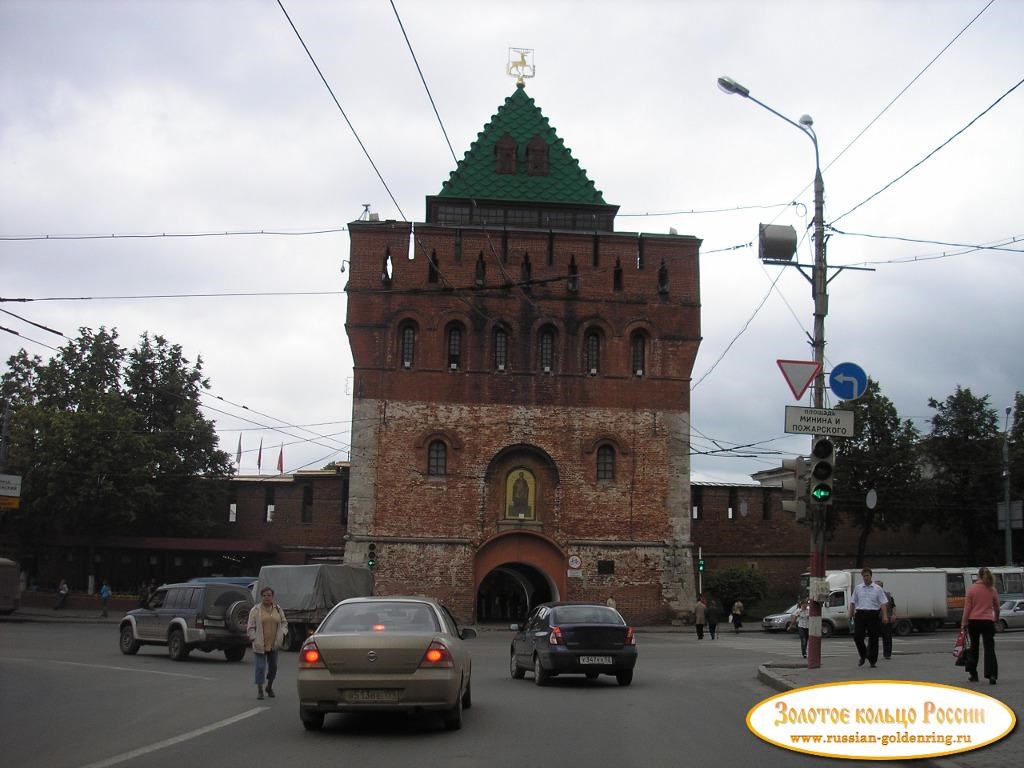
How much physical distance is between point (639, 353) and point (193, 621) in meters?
25.6

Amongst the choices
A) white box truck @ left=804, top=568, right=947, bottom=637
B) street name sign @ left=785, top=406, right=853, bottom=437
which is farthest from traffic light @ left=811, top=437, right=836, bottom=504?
white box truck @ left=804, top=568, right=947, bottom=637

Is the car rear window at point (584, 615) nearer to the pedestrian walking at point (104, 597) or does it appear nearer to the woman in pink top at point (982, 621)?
the woman in pink top at point (982, 621)

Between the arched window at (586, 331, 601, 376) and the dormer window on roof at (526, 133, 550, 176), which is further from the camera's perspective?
the dormer window on roof at (526, 133, 550, 176)

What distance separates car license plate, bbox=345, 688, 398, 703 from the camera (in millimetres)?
10828

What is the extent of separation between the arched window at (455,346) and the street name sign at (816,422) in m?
28.1

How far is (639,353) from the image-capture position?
45.4m

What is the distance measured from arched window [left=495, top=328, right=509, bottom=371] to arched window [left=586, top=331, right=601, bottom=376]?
333cm

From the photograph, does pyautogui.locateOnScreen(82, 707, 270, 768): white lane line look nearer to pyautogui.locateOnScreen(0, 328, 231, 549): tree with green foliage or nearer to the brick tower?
the brick tower

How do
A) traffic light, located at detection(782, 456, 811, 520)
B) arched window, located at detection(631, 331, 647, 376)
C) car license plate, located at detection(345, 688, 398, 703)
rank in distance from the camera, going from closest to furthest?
car license plate, located at detection(345, 688, 398, 703), traffic light, located at detection(782, 456, 811, 520), arched window, located at detection(631, 331, 647, 376)

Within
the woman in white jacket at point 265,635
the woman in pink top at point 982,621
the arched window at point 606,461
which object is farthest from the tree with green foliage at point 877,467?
the woman in white jacket at point 265,635

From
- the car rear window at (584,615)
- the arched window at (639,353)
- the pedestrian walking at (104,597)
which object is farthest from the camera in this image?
the pedestrian walking at (104,597)

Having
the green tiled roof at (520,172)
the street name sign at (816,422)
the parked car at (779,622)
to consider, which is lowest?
the parked car at (779,622)

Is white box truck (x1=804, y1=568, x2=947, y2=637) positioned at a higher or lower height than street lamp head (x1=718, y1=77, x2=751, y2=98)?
lower

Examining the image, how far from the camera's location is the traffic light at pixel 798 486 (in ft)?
58.1
